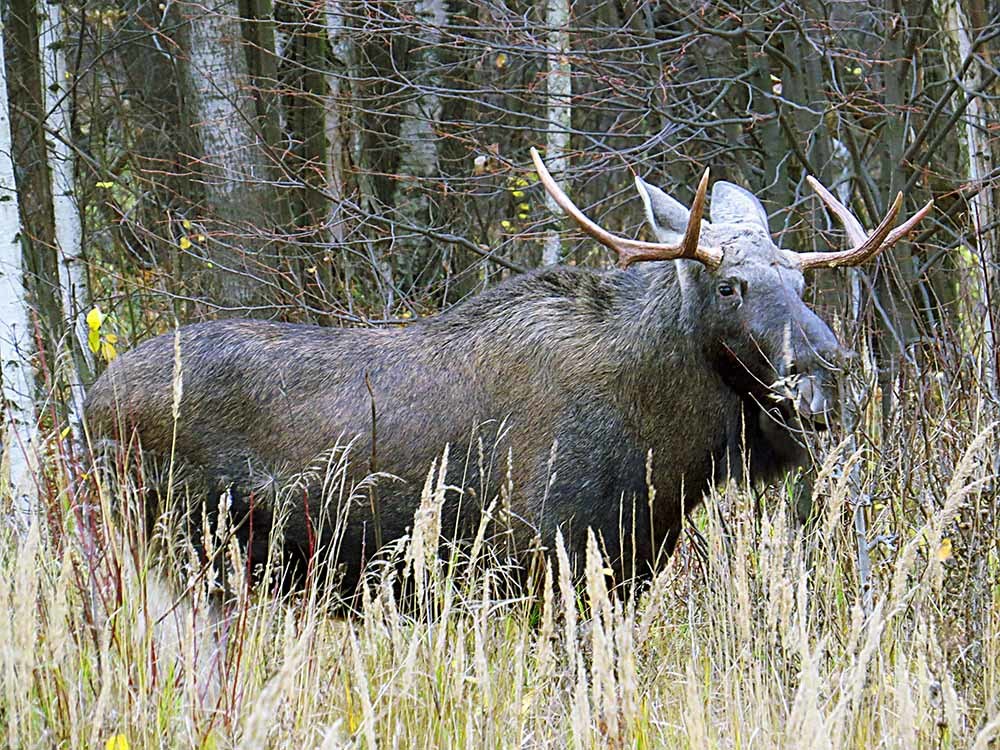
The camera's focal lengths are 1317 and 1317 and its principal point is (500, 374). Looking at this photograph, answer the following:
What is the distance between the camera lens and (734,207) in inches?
228

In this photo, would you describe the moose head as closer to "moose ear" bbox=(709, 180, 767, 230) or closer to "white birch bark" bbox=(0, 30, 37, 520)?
"moose ear" bbox=(709, 180, 767, 230)

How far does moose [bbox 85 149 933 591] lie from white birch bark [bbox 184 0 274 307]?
2661mm

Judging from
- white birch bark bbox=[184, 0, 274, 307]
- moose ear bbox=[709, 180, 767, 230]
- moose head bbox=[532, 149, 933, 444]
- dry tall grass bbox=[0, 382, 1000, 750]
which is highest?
white birch bark bbox=[184, 0, 274, 307]

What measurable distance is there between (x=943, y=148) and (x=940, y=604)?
243 inches

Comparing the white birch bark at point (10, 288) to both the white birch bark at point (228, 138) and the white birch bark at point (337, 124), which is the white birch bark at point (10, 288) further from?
the white birch bark at point (337, 124)

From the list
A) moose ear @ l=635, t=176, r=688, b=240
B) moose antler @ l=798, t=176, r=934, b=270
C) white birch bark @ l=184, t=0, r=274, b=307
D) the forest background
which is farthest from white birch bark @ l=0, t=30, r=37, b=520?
moose antler @ l=798, t=176, r=934, b=270

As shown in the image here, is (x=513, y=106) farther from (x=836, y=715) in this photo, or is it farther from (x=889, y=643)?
(x=836, y=715)

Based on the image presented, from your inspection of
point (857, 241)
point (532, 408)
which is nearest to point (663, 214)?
point (857, 241)

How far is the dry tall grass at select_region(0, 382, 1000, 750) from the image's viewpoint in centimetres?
282

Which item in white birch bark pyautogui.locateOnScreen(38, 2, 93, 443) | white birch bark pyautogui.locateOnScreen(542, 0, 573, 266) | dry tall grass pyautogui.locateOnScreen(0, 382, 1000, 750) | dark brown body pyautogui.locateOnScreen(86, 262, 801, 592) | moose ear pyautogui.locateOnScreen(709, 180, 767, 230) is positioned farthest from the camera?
white birch bark pyautogui.locateOnScreen(38, 2, 93, 443)

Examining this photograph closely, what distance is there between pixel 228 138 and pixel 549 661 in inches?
216

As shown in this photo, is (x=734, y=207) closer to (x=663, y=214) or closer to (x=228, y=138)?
(x=663, y=214)

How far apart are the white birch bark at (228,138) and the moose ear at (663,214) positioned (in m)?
3.18

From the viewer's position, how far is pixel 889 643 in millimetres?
4207
